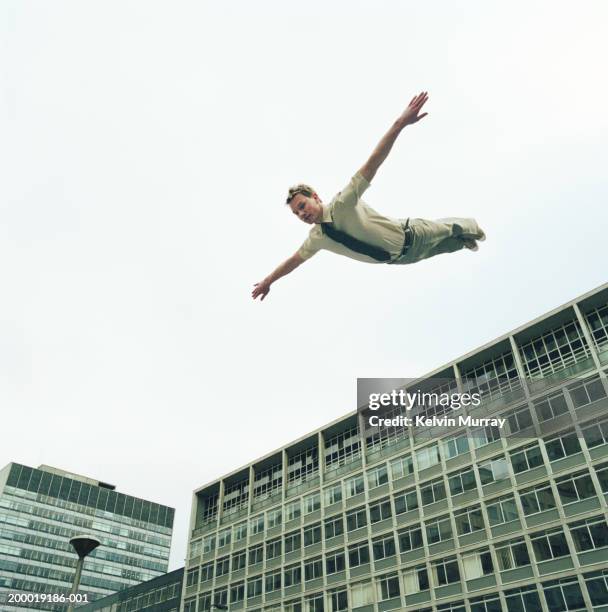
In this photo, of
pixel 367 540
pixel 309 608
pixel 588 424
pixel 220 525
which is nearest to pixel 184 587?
pixel 220 525

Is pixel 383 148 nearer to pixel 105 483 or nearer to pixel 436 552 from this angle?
pixel 436 552

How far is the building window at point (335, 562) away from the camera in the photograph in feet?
157

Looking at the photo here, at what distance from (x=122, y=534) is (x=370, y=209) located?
365 ft

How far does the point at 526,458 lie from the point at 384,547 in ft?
43.0

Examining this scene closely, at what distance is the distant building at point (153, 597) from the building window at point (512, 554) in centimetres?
3730

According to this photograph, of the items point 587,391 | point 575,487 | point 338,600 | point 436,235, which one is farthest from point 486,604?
point 436,235

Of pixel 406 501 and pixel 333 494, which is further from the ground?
pixel 333 494

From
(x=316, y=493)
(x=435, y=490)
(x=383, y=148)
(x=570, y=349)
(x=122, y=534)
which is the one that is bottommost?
(x=383, y=148)

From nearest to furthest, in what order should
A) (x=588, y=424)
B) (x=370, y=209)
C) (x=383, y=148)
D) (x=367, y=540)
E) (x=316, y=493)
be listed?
(x=383, y=148), (x=370, y=209), (x=588, y=424), (x=367, y=540), (x=316, y=493)

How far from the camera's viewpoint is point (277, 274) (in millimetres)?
10227

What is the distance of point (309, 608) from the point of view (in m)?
48.2

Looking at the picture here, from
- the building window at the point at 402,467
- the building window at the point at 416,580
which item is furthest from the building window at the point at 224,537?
the building window at the point at 416,580

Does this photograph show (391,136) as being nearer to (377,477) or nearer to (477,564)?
(477,564)

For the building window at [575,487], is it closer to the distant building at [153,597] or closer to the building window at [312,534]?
the building window at [312,534]
